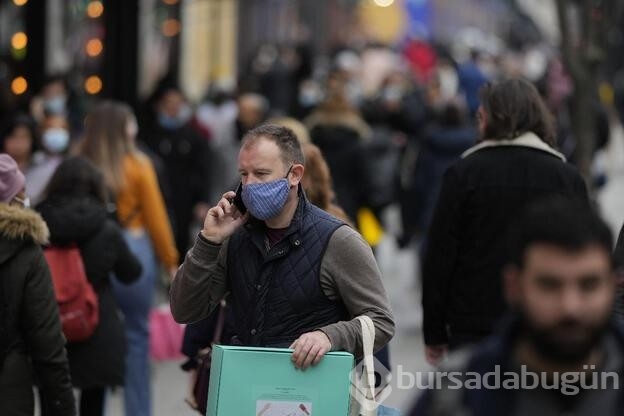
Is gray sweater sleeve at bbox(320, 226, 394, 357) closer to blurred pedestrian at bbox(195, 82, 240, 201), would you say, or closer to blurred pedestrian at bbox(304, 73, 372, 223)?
blurred pedestrian at bbox(195, 82, 240, 201)

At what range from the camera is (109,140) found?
908cm

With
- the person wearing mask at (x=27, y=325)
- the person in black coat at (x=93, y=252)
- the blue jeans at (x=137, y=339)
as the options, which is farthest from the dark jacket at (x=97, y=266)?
the person wearing mask at (x=27, y=325)

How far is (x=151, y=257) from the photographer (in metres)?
9.35

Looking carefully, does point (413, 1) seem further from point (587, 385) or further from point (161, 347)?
point (587, 385)

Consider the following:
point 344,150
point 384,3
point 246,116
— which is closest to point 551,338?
point 344,150

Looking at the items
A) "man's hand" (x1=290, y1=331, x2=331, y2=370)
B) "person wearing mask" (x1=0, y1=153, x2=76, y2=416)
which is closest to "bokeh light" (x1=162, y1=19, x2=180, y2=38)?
"person wearing mask" (x1=0, y1=153, x2=76, y2=416)

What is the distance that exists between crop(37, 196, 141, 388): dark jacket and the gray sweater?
1.99 metres

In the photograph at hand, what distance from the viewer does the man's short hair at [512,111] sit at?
21.4 feet

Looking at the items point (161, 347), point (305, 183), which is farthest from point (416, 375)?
point (305, 183)

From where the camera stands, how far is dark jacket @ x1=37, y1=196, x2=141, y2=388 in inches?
289

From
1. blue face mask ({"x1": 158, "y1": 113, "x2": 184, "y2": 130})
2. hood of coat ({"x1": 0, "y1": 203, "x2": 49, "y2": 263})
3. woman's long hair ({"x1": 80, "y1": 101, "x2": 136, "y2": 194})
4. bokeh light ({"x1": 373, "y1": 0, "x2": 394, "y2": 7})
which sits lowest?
bokeh light ({"x1": 373, "y1": 0, "x2": 394, "y2": 7})

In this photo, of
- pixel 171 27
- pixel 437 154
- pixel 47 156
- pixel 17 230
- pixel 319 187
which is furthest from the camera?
pixel 171 27

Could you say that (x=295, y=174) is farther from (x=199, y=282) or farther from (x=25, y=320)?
(x=25, y=320)

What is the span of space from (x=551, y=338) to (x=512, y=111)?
3366mm
